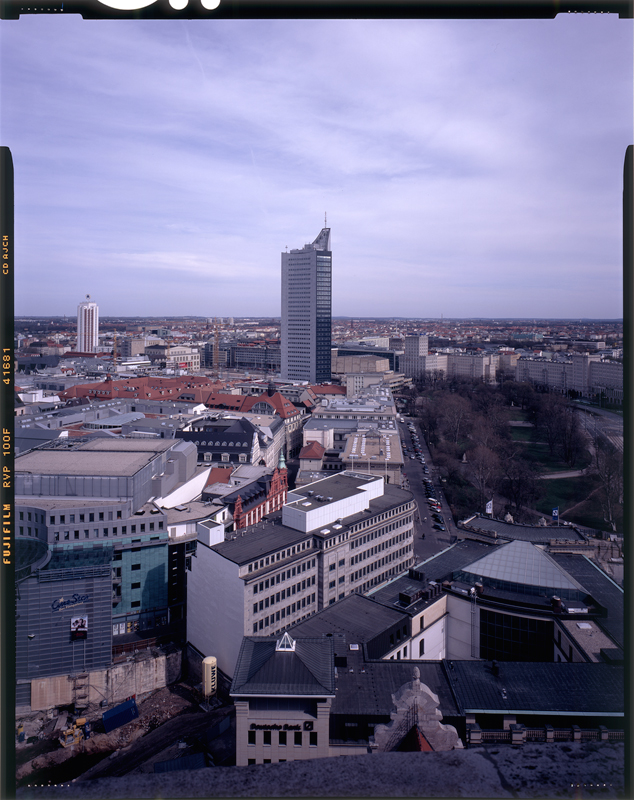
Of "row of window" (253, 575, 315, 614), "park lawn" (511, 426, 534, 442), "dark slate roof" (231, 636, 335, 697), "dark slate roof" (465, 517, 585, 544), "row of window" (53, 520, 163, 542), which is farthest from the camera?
"park lawn" (511, 426, 534, 442)

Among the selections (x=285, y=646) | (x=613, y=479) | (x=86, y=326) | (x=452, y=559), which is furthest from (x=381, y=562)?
(x=86, y=326)

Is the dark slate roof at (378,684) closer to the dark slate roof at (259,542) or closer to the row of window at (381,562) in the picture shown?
the dark slate roof at (259,542)

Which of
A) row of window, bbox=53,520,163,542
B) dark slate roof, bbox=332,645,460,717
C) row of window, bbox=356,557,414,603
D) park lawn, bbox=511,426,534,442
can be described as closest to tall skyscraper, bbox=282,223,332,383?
park lawn, bbox=511,426,534,442

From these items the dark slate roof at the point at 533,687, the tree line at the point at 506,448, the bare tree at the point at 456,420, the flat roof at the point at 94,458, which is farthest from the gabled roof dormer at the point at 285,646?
the bare tree at the point at 456,420

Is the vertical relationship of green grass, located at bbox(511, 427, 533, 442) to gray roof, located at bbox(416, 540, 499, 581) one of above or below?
above

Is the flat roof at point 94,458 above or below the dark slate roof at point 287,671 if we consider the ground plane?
above

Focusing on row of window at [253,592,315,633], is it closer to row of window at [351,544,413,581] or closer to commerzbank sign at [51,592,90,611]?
row of window at [351,544,413,581]

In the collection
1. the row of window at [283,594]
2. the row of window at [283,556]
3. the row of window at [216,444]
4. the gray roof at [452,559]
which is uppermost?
the row of window at [216,444]
